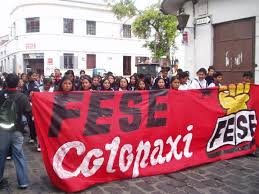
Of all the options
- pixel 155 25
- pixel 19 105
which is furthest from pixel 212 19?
pixel 155 25

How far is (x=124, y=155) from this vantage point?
18.1 ft

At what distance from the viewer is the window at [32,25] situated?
33.0 meters

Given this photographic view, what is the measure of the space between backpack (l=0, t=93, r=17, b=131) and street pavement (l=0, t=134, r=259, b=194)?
946mm

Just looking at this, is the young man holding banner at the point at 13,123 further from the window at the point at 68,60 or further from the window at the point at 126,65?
the window at the point at 126,65

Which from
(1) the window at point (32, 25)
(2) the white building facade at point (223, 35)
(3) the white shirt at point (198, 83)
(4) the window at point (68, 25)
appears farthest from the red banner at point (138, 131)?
(1) the window at point (32, 25)

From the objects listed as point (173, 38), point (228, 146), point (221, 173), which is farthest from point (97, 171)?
point (173, 38)

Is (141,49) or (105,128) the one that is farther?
(141,49)

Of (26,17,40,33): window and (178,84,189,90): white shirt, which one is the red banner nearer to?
(178,84,189,90): white shirt

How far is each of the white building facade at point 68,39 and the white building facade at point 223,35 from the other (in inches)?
863

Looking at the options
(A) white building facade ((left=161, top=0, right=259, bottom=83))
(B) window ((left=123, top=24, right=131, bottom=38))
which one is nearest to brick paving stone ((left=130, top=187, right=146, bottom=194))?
(A) white building facade ((left=161, top=0, right=259, bottom=83))

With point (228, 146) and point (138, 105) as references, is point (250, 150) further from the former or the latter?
point (138, 105)

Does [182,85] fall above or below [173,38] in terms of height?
below

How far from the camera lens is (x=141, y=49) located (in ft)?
127

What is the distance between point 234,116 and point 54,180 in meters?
3.64
